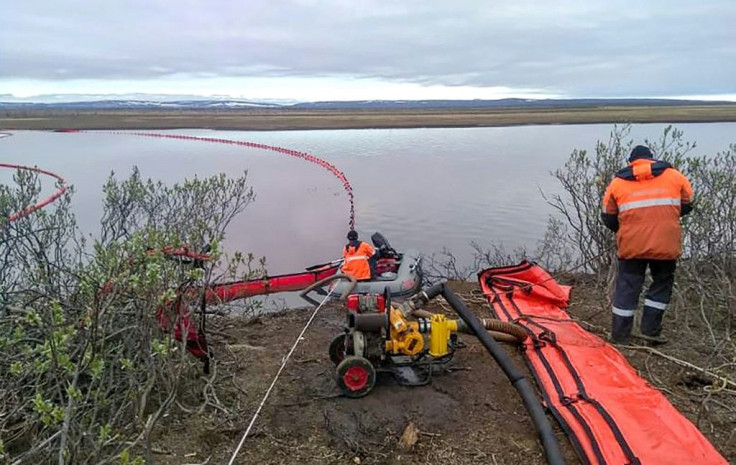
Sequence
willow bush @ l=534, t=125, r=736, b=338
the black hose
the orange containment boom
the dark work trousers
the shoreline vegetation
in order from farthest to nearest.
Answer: the shoreline vegetation
willow bush @ l=534, t=125, r=736, b=338
the dark work trousers
the black hose
the orange containment boom

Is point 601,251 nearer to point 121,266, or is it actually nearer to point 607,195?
point 607,195

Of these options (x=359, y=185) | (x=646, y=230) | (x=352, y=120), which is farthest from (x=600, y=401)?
(x=352, y=120)

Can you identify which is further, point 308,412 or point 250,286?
point 250,286

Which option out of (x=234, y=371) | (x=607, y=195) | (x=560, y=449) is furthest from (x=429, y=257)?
(x=560, y=449)

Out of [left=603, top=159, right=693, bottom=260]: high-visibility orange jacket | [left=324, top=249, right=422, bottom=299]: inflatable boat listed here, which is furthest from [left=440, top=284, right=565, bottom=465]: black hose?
[left=324, top=249, right=422, bottom=299]: inflatable boat

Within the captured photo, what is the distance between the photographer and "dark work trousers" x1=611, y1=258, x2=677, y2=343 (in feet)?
16.7

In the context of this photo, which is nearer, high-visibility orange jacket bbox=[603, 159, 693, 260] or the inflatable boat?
high-visibility orange jacket bbox=[603, 159, 693, 260]

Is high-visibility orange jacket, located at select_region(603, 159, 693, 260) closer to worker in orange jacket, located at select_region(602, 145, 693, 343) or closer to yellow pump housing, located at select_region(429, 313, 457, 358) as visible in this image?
worker in orange jacket, located at select_region(602, 145, 693, 343)

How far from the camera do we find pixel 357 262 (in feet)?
24.1

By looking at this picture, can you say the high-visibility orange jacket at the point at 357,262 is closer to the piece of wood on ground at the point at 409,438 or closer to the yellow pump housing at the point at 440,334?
the yellow pump housing at the point at 440,334

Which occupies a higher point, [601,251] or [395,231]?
[601,251]

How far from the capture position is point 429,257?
10.4m

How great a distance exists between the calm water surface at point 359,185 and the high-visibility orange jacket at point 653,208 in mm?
5348

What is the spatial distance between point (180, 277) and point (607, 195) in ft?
12.1
